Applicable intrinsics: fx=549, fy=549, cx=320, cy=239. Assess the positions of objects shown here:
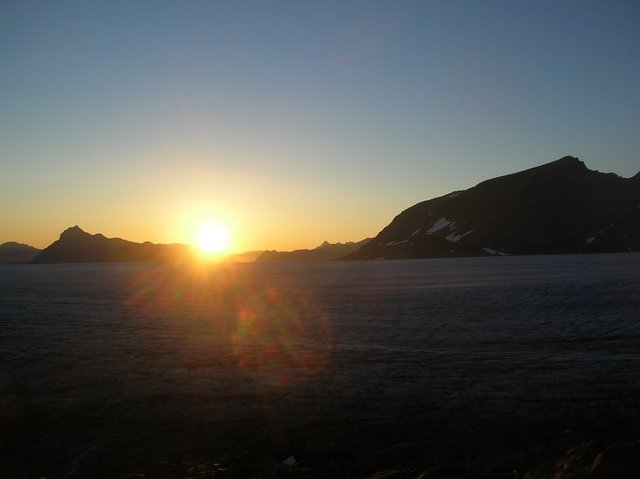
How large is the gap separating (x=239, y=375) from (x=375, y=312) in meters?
23.1

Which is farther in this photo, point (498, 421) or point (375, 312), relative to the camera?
point (375, 312)

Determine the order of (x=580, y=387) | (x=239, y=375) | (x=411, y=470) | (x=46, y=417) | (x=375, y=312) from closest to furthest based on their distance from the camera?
1. (x=411, y=470)
2. (x=46, y=417)
3. (x=580, y=387)
4. (x=239, y=375)
5. (x=375, y=312)

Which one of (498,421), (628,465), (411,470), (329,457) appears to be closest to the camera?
(628,465)

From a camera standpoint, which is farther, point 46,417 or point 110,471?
point 46,417

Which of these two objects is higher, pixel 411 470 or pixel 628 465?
pixel 628 465

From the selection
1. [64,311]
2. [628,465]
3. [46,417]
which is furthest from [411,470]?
[64,311]

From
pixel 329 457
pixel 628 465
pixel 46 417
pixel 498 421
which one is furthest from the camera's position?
pixel 46 417

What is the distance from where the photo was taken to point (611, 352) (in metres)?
23.5

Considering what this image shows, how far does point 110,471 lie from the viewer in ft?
40.2

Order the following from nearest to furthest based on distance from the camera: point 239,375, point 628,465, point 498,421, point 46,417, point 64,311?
1. point 628,465
2. point 498,421
3. point 46,417
4. point 239,375
5. point 64,311

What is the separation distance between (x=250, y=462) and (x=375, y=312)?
3158 cm

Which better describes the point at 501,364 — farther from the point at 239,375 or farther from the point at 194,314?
the point at 194,314

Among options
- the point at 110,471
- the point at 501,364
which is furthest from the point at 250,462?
the point at 501,364

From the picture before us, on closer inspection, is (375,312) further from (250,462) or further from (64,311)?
(250,462)
